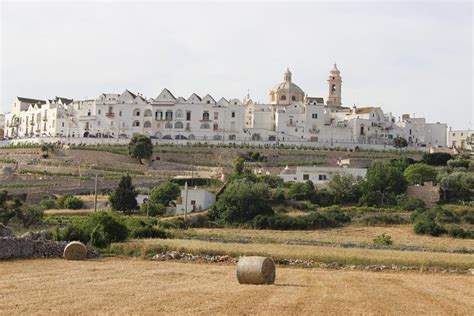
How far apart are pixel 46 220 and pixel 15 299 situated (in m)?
29.6

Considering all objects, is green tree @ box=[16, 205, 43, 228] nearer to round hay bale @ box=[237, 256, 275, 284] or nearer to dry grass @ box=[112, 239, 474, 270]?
dry grass @ box=[112, 239, 474, 270]

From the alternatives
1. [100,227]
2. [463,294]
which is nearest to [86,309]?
[463,294]

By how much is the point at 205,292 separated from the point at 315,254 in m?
11.9

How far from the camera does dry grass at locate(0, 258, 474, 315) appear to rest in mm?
17016

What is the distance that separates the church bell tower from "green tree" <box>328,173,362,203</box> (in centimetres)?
4629

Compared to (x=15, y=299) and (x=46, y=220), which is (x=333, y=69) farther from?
(x=15, y=299)

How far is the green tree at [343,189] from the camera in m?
62.0

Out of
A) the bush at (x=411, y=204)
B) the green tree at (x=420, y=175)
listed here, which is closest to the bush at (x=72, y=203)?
the bush at (x=411, y=204)

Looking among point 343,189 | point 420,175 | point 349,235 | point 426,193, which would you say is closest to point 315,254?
point 349,235

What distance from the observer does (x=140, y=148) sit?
78438mm

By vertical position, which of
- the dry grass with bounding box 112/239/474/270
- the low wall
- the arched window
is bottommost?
the dry grass with bounding box 112/239/474/270

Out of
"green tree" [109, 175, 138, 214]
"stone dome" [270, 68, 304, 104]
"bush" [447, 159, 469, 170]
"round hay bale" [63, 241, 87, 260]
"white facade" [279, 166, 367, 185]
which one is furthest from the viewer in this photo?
"stone dome" [270, 68, 304, 104]

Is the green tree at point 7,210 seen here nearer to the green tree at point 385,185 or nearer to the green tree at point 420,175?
the green tree at point 385,185

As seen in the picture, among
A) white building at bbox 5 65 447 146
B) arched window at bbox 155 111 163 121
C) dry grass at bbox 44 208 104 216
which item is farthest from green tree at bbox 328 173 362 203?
arched window at bbox 155 111 163 121
